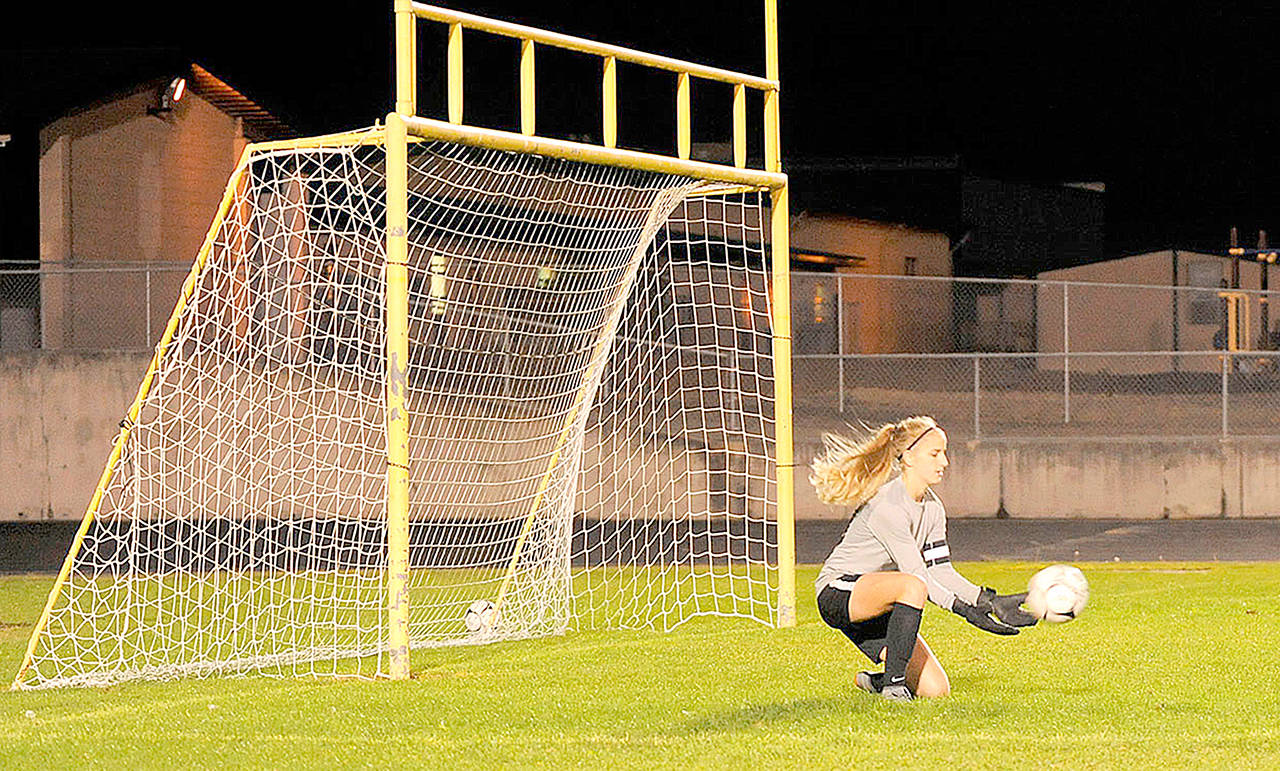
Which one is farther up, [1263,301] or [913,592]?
[1263,301]

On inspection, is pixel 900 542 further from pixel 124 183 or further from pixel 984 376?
pixel 124 183

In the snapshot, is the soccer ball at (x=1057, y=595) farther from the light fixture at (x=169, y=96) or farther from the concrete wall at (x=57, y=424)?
the light fixture at (x=169, y=96)

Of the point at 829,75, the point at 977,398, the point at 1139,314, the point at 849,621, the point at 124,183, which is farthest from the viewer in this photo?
the point at 829,75

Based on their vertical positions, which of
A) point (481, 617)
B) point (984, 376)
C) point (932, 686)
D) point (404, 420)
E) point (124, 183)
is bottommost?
point (481, 617)

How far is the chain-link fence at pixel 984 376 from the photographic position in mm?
22422

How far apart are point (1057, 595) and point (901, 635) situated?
829 millimetres

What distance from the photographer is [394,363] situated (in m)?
8.20

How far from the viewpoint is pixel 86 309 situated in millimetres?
21406

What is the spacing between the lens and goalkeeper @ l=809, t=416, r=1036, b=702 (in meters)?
6.98

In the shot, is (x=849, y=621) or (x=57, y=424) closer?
(x=849, y=621)

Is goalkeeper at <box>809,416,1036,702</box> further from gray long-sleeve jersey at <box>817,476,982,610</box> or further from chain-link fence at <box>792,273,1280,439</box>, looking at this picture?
chain-link fence at <box>792,273,1280,439</box>

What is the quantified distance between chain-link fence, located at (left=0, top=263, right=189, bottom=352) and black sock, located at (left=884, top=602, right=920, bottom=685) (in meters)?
15.9

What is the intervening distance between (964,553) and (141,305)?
1103cm

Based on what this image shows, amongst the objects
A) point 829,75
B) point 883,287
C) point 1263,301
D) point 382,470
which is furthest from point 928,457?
point 1263,301
